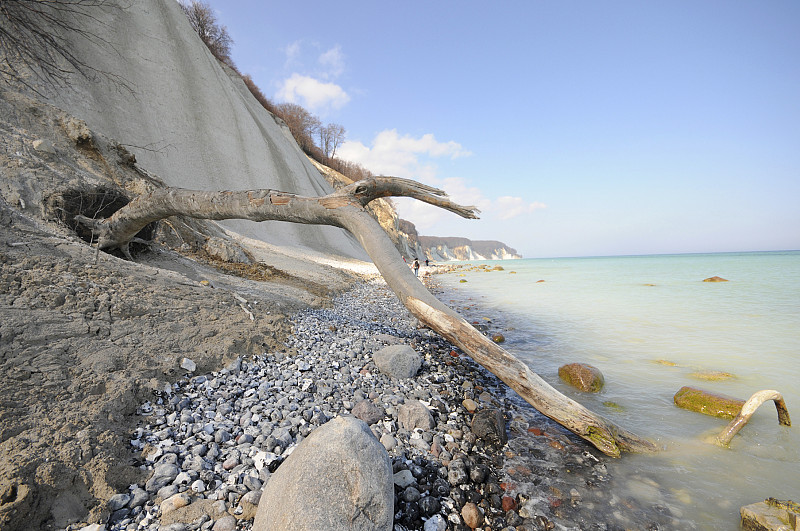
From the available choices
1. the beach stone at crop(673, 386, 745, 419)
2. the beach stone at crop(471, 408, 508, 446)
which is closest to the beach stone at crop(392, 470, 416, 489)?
the beach stone at crop(471, 408, 508, 446)

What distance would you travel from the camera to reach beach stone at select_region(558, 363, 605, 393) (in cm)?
479

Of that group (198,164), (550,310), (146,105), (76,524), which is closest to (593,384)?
(76,524)

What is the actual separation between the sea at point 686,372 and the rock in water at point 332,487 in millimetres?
2129

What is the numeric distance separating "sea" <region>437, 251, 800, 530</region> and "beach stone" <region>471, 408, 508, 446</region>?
0.96m

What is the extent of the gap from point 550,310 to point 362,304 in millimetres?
6891

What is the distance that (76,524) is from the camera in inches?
69.0

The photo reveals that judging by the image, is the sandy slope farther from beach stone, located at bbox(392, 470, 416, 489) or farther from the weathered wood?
the weathered wood

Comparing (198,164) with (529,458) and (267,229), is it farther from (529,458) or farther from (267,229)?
(529,458)

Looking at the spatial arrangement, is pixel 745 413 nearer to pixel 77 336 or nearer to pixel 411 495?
pixel 411 495

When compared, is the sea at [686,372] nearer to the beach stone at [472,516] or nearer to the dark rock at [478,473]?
the dark rock at [478,473]

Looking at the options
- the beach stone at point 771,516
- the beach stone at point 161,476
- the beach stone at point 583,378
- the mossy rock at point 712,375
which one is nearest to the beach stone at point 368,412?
the beach stone at point 161,476

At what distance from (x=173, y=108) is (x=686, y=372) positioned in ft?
71.6

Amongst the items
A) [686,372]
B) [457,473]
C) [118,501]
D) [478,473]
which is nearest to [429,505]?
[457,473]

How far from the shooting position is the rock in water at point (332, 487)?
5.71 feet
